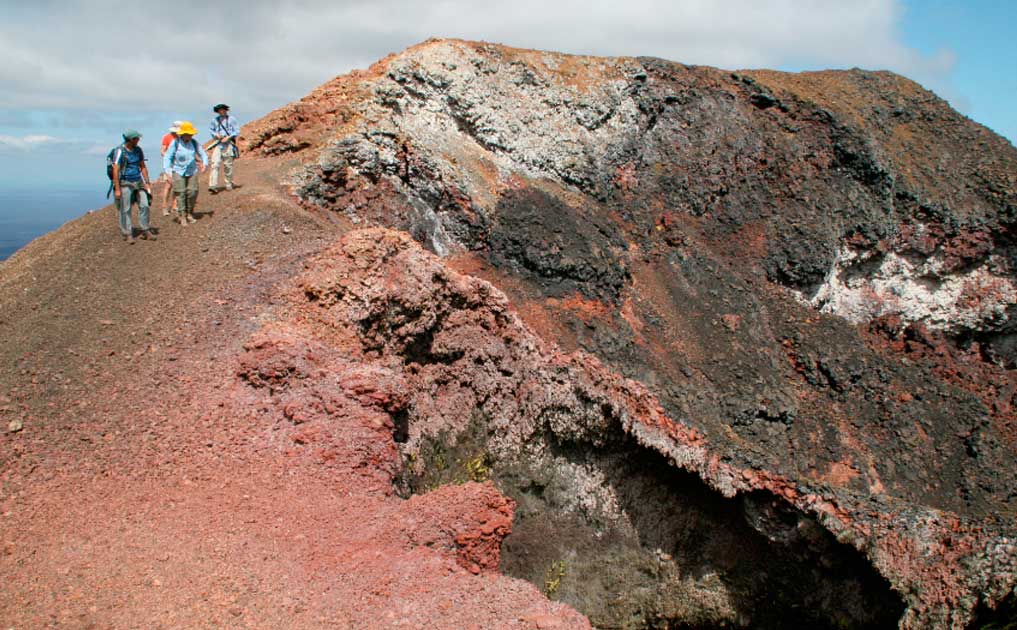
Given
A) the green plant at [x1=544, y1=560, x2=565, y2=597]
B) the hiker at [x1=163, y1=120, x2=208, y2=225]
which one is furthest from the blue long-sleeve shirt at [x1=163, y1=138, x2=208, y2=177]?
the green plant at [x1=544, y1=560, x2=565, y2=597]

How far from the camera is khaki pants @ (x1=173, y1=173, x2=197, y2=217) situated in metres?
14.1

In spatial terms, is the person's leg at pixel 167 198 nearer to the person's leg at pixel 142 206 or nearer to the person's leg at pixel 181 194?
the person's leg at pixel 181 194

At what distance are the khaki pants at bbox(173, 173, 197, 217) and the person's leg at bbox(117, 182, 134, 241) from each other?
986 millimetres

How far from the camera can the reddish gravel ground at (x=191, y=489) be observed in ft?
25.5

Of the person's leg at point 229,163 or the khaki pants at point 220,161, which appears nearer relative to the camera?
the khaki pants at point 220,161

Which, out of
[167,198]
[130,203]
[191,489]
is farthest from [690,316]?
[191,489]

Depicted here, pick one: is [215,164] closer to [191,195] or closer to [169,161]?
[191,195]

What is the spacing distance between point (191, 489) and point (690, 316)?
15.7m

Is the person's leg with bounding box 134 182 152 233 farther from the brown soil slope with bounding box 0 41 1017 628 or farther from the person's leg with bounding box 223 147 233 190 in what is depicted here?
the person's leg with bounding box 223 147 233 190

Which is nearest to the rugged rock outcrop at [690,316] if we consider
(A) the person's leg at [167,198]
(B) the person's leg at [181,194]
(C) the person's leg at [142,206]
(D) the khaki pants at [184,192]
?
(A) the person's leg at [167,198]

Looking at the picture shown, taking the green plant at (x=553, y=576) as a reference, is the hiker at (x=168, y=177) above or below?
above

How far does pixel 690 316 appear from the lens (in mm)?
21062

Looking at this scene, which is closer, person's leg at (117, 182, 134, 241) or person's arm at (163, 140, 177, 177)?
person's leg at (117, 182, 134, 241)

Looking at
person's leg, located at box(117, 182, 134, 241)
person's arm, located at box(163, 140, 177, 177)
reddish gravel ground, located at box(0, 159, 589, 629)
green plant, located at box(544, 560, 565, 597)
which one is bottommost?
green plant, located at box(544, 560, 565, 597)
